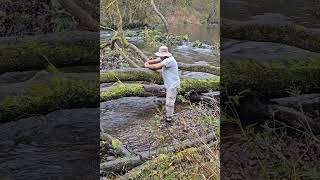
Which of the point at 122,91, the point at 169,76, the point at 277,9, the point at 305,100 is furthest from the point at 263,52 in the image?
the point at 122,91

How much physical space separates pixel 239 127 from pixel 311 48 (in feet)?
3.17

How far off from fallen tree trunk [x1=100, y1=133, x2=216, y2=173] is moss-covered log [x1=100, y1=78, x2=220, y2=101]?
0.41 metres

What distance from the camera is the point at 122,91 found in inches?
163

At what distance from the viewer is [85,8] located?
4168 mm

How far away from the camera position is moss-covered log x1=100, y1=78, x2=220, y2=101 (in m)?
4.08

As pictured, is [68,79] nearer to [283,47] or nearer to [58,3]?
[58,3]

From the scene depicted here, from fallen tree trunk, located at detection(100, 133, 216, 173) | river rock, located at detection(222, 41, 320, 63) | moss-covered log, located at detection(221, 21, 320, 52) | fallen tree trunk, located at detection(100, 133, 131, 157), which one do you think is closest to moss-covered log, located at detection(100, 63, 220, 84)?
river rock, located at detection(222, 41, 320, 63)

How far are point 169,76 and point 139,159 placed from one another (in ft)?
2.41

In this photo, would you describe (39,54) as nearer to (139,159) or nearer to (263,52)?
(139,159)

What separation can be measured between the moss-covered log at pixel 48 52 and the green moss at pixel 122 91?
0.86 ft

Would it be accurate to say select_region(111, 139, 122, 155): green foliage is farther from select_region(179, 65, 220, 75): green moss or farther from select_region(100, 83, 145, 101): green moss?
select_region(179, 65, 220, 75): green moss

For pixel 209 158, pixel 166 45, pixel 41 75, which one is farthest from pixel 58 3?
pixel 209 158

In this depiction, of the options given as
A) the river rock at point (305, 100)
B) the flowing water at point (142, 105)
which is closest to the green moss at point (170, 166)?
Answer: the flowing water at point (142, 105)

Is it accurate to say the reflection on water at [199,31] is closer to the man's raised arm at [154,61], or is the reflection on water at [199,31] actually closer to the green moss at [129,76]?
the man's raised arm at [154,61]
